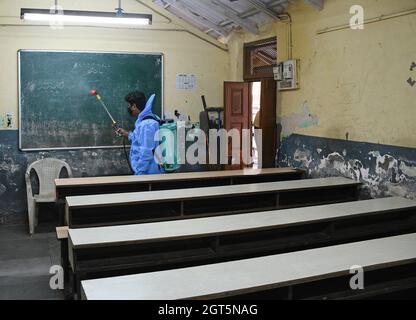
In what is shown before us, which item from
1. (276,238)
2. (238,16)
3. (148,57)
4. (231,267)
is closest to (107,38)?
(148,57)

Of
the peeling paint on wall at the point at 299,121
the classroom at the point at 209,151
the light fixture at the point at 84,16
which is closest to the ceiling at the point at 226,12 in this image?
the classroom at the point at 209,151

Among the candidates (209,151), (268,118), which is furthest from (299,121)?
(209,151)

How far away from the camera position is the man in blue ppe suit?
4566mm

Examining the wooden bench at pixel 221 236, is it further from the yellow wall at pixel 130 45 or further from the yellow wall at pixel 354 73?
the yellow wall at pixel 130 45

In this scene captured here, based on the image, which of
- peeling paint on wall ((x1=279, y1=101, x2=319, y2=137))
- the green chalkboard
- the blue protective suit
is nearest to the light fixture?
the green chalkboard

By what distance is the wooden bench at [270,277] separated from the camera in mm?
1963

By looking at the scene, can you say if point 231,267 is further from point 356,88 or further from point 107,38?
point 107,38

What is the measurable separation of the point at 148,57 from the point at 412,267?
177 inches

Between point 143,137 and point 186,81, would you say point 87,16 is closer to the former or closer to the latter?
point 143,137

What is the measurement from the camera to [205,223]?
3002mm

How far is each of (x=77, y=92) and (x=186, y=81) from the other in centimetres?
149

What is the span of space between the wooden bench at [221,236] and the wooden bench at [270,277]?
0.50 metres
